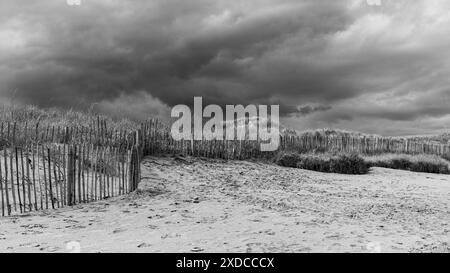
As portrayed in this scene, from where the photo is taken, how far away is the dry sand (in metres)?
5.32

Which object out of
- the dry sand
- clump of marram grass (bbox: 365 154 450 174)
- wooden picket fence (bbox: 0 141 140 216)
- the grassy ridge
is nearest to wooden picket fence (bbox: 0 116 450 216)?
wooden picket fence (bbox: 0 141 140 216)

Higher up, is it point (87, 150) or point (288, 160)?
point (87, 150)

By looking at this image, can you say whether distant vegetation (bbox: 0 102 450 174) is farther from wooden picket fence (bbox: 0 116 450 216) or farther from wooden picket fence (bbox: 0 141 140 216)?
wooden picket fence (bbox: 0 141 140 216)

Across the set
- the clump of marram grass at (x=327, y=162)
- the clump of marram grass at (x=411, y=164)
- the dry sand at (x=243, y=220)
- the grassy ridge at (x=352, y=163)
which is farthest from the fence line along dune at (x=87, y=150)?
the clump of marram grass at (x=411, y=164)

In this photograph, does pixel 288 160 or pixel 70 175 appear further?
pixel 288 160

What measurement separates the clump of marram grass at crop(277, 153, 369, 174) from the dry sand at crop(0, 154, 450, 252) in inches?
137

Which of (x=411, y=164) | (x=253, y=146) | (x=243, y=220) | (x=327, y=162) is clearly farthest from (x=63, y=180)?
(x=411, y=164)

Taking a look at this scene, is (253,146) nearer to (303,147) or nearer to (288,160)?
(288,160)

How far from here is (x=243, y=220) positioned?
266 inches

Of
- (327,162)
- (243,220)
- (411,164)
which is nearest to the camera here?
(243,220)

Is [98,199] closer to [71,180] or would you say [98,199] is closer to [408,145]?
[71,180]

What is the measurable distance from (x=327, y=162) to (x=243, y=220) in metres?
9.71

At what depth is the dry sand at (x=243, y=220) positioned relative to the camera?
17.4 ft

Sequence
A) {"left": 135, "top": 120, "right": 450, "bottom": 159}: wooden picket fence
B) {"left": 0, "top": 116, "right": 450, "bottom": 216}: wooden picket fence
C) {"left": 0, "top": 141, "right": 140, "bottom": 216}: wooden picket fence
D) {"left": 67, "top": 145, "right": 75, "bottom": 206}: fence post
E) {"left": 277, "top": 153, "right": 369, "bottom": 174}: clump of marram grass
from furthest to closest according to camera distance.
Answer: {"left": 277, "top": 153, "right": 369, "bottom": 174}: clump of marram grass, {"left": 135, "top": 120, "right": 450, "bottom": 159}: wooden picket fence, {"left": 67, "top": 145, "right": 75, "bottom": 206}: fence post, {"left": 0, "top": 116, "right": 450, "bottom": 216}: wooden picket fence, {"left": 0, "top": 141, "right": 140, "bottom": 216}: wooden picket fence
